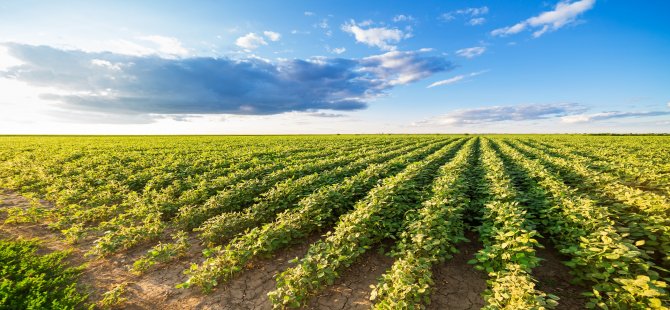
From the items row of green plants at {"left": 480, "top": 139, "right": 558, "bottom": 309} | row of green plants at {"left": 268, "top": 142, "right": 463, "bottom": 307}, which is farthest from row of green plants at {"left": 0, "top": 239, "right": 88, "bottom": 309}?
row of green plants at {"left": 480, "top": 139, "right": 558, "bottom": 309}

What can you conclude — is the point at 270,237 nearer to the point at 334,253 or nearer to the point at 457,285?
the point at 334,253

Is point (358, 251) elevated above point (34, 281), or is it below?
above

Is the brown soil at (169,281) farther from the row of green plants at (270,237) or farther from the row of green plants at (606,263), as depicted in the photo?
the row of green plants at (606,263)

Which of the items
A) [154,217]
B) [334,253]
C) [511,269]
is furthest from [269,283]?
[154,217]

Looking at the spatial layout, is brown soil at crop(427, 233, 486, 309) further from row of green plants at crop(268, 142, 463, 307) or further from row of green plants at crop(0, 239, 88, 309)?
row of green plants at crop(0, 239, 88, 309)

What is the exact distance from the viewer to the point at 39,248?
6617 millimetres

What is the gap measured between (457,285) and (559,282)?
5.97ft

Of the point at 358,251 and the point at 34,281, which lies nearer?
the point at 34,281

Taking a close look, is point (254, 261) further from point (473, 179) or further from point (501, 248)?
point (473, 179)

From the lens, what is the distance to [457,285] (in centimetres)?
500

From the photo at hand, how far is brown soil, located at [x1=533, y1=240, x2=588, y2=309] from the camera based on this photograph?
456 cm

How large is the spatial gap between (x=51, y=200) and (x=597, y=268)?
609 inches

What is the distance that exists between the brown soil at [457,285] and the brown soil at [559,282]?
3.29ft

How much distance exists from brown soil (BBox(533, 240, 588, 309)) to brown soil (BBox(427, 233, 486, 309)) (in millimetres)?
1003
